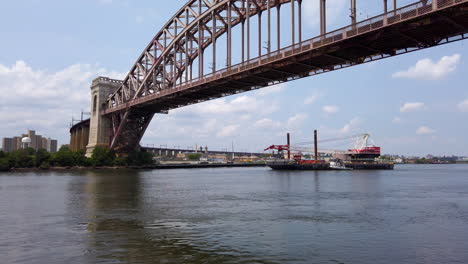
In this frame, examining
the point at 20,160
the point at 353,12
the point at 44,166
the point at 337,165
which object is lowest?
the point at 44,166

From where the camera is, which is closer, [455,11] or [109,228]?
[109,228]

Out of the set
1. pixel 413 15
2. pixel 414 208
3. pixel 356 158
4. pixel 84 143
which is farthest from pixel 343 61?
pixel 84 143

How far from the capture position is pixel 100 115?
3738 inches

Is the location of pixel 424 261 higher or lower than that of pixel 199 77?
lower

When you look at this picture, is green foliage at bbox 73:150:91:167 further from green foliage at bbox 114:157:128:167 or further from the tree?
green foliage at bbox 114:157:128:167

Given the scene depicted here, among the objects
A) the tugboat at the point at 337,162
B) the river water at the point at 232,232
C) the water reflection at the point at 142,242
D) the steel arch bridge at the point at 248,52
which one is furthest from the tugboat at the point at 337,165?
the water reflection at the point at 142,242

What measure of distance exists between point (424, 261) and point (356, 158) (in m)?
107

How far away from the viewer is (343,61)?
139 ft

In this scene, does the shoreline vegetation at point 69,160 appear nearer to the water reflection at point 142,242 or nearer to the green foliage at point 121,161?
the green foliage at point 121,161

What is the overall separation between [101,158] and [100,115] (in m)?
11.7

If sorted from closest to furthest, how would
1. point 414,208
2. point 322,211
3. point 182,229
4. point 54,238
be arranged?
point 54,238 < point 182,229 < point 322,211 < point 414,208

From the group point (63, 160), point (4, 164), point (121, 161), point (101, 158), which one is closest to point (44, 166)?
point (63, 160)

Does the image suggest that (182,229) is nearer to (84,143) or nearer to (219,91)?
(219,91)

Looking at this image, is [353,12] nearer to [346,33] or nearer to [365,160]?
[346,33]
